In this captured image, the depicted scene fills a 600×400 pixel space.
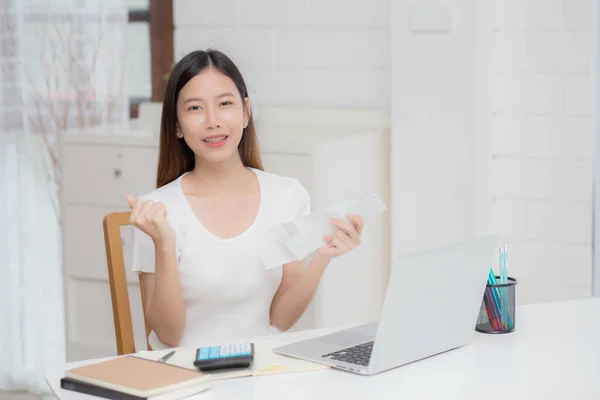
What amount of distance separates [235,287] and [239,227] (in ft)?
0.42

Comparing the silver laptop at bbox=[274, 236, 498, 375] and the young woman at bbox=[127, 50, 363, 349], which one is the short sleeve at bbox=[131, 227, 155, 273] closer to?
the young woman at bbox=[127, 50, 363, 349]

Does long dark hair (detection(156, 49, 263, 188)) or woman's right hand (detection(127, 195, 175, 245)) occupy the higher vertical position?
long dark hair (detection(156, 49, 263, 188))

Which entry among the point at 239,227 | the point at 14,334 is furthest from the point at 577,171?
the point at 14,334

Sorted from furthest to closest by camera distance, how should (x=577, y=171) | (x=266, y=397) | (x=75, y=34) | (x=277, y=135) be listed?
(x=75, y=34)
(x=277, y=135)
(x=577, y=171)
(x=266, y=397)

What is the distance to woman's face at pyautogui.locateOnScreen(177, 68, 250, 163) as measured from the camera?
2.08 meters

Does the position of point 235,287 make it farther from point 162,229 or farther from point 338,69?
point 338,69

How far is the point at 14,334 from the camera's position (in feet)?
12.1

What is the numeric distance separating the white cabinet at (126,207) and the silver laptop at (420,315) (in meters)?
1.14

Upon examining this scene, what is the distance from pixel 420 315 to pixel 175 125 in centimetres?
78

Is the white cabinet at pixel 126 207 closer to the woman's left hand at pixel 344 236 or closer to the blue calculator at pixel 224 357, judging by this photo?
the woman's left hand at pixel 344 236

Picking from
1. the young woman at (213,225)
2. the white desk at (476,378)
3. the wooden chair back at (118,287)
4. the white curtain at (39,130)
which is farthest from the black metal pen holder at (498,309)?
the white curtain at (39,130)

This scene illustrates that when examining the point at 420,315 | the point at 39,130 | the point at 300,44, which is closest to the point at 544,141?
the point at 300,44

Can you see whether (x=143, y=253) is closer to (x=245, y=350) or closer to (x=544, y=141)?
(x=245, y=350)

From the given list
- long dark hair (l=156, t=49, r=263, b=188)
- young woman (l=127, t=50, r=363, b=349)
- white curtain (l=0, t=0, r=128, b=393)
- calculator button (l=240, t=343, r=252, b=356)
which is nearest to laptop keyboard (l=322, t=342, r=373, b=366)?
calculator button (l=240, t=343, r=252, b=356)
